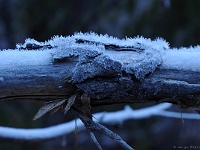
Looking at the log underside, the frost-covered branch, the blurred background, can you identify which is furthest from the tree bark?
the blurred background

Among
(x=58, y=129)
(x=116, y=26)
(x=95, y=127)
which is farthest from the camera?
(x=116, y=26)

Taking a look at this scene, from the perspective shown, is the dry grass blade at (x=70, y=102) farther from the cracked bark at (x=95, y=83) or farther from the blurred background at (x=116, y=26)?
the blurred background at (x=116, y=26)

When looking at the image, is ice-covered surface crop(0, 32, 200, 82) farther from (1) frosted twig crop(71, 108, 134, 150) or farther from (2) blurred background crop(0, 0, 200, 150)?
(2) blurred background crop(0, 0, 200, 150)

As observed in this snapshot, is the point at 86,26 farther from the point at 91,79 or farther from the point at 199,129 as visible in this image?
the point at 91,79

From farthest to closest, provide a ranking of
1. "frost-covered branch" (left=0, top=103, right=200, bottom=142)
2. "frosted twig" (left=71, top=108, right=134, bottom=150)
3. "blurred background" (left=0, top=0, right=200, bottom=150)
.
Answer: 1. "blurred background" (left=0, top=0, right=200, bottom=150)
2. "frost-covered branch" (left=0, top=103, right=200, bottom=142)
3. "frosted twig" (left=71, top=108, right=134, bottom=150)

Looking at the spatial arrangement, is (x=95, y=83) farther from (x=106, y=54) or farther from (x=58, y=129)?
(x=58, y=129)

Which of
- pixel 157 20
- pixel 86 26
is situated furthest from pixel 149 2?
pixel 86 26

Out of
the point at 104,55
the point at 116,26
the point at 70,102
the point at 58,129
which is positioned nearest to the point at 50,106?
the point at 70,102
